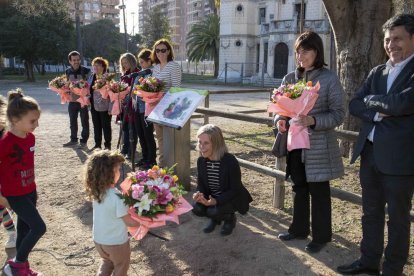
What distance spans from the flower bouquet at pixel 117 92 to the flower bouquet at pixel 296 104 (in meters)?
3.68

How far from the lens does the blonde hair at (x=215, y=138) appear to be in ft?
12.2

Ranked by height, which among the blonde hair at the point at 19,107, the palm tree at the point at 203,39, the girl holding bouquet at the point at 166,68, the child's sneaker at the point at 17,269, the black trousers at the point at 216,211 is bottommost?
the child's sneaker at the point at 17,269

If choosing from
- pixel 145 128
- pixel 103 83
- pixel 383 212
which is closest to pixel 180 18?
pixel 103 83

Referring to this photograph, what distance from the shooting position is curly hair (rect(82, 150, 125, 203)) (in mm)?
2729

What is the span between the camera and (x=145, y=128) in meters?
6.27

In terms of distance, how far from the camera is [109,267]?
2.91 meters

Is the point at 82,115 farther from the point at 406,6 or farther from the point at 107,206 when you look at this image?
the point at 406,6

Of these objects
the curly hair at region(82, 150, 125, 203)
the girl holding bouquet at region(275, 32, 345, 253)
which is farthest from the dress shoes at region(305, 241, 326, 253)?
the curly hair at region(82, 150, 125, 203)

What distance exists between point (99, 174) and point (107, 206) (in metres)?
0.23


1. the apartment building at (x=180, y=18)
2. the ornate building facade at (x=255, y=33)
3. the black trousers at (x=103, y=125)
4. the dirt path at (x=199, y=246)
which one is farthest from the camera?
the apartment building at (x=180, y=18)

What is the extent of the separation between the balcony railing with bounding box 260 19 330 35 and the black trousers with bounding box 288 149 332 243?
39353mm

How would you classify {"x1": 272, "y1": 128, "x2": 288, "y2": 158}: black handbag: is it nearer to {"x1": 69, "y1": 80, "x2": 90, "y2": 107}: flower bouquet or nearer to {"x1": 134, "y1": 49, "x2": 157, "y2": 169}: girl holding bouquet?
{"x1": 134, "y1": 49, "x2": 157, "y2": 169}: girl holding bouquet

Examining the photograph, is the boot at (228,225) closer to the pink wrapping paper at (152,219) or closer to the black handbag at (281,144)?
the black handbag at (281,144)

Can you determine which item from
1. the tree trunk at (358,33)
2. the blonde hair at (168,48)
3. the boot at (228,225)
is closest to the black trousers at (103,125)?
the blonde hair at (168,48)
